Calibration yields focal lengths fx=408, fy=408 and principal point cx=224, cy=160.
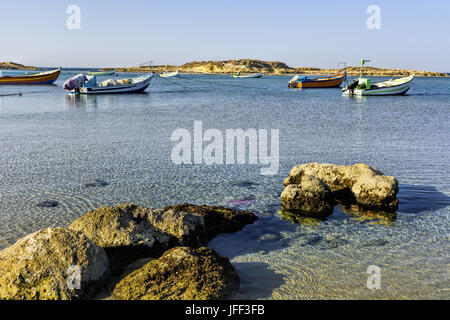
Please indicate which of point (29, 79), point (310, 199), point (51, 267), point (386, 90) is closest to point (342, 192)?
point (310, 199)

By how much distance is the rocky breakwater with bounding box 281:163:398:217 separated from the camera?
33.2 feet

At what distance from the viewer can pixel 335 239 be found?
27.9ft

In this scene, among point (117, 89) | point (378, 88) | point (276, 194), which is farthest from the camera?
point (117, 89)

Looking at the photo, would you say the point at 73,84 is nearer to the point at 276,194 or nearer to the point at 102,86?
the point at 102,86

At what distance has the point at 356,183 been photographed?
1100 centimetres

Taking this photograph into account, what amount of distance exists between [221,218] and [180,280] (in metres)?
3.19

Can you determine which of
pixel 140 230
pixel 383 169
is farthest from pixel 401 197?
pixel 140 230

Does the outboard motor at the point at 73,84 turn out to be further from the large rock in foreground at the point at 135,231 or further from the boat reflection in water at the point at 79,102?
the large rock in foreground at the point at 135,231

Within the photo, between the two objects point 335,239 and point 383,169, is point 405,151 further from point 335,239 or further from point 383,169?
point 335,239

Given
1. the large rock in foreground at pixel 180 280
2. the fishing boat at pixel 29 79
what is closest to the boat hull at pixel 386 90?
the large rock in foreground at pixel 180 280

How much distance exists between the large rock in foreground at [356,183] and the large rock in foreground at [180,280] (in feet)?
14.1

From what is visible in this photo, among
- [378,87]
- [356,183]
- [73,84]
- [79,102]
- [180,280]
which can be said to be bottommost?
[180,280]

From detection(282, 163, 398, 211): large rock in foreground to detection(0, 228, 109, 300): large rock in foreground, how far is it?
5.49 m
